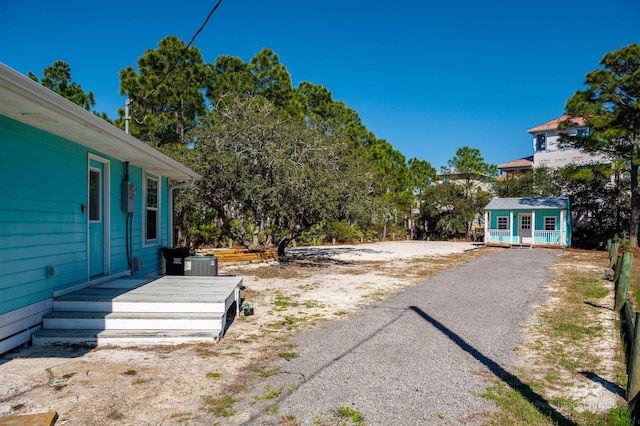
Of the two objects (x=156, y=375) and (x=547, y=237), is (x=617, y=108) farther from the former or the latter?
(x=156, y=375)

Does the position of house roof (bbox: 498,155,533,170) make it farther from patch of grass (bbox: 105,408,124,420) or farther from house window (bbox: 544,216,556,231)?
patch of grass (bbox: 105,408,124,420)

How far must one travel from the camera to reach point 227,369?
3.98m

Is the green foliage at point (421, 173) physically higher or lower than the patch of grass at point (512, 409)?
higher

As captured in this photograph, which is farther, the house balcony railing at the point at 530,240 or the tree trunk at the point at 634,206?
the house balcony railing at the point at 530,240

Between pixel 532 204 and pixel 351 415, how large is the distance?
76.3 feet

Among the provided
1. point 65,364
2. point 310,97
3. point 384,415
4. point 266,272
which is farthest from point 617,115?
point 65,364

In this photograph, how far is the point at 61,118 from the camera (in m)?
4.37

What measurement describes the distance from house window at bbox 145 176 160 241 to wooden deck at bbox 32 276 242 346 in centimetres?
307

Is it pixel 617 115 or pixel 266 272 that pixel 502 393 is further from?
pixel 617 115

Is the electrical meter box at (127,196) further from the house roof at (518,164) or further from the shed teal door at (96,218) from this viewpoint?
the house roof at (518,164)

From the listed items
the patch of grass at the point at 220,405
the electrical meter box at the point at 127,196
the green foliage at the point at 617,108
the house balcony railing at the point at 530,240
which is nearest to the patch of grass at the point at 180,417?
the patch of grass at the point at 220,405

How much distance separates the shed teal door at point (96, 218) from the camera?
6.13m

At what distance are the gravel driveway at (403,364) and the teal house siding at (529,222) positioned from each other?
53.6ft

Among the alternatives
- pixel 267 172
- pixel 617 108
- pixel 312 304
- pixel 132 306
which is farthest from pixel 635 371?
pixel 617 108
